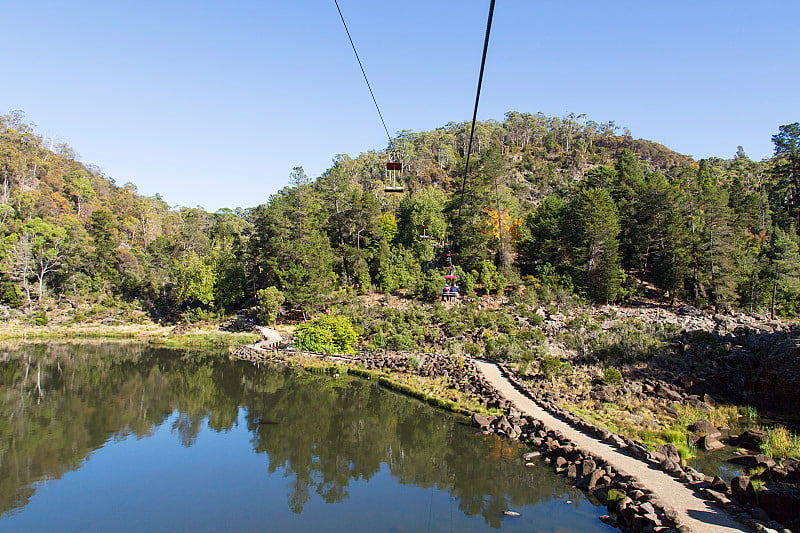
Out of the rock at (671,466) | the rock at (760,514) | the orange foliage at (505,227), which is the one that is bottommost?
the rock at (671,466)

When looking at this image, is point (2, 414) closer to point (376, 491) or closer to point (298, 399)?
point (298, 399)

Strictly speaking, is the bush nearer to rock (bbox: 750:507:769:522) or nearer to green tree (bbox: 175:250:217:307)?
green tree (bbox: 175:250:217:307)

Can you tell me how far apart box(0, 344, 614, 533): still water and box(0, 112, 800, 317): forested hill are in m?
17.9

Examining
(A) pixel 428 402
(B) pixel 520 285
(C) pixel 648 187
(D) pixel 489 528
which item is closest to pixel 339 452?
(A) pixel 428 402

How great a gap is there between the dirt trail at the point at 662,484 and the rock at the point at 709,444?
3.78 metres

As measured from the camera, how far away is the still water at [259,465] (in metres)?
12.2

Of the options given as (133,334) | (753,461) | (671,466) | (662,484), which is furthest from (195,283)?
(753,461)

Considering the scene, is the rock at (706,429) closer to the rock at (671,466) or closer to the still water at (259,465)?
the rock at (671,466)

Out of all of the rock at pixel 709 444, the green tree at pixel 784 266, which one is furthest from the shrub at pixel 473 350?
the green tree at pixel 784 266

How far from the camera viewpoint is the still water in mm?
12164

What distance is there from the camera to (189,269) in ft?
163

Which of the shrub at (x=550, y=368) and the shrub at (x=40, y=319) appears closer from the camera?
the shrub at (x=550, y=368)

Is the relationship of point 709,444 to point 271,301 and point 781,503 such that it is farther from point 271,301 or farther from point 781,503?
point 271,301

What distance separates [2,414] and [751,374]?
36438 mm
